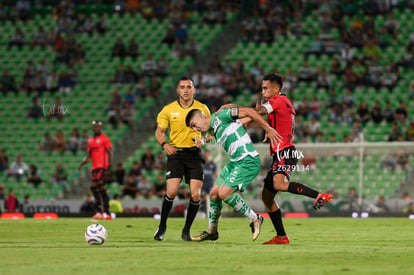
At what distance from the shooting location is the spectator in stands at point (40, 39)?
117 feet

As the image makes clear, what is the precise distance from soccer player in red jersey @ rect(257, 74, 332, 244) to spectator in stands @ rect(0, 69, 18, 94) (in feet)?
79.0

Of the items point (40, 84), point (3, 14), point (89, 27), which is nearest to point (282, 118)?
point (40, 84)

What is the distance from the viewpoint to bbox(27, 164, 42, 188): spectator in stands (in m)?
28.4

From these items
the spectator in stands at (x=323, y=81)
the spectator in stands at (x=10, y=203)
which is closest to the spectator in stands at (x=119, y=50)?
the spectator in stands at (x=323, y=81)

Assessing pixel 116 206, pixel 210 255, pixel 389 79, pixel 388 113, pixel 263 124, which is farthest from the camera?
pixel 389 79

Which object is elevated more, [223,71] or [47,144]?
[223,71]

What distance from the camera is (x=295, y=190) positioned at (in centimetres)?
1061

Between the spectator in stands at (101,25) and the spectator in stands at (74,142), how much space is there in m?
7.67

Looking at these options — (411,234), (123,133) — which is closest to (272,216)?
(411,234)

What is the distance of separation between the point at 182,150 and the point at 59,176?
16514mm

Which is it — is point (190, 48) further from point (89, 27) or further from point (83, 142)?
point (83, 142)

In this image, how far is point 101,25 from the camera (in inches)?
1414

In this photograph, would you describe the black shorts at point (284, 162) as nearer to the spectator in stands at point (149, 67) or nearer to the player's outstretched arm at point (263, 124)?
the player's outstretched arm at point (263, 124)

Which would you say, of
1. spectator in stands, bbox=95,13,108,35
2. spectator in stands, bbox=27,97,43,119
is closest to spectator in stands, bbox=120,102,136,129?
spectator in stands, bbox=27,97,43,119
